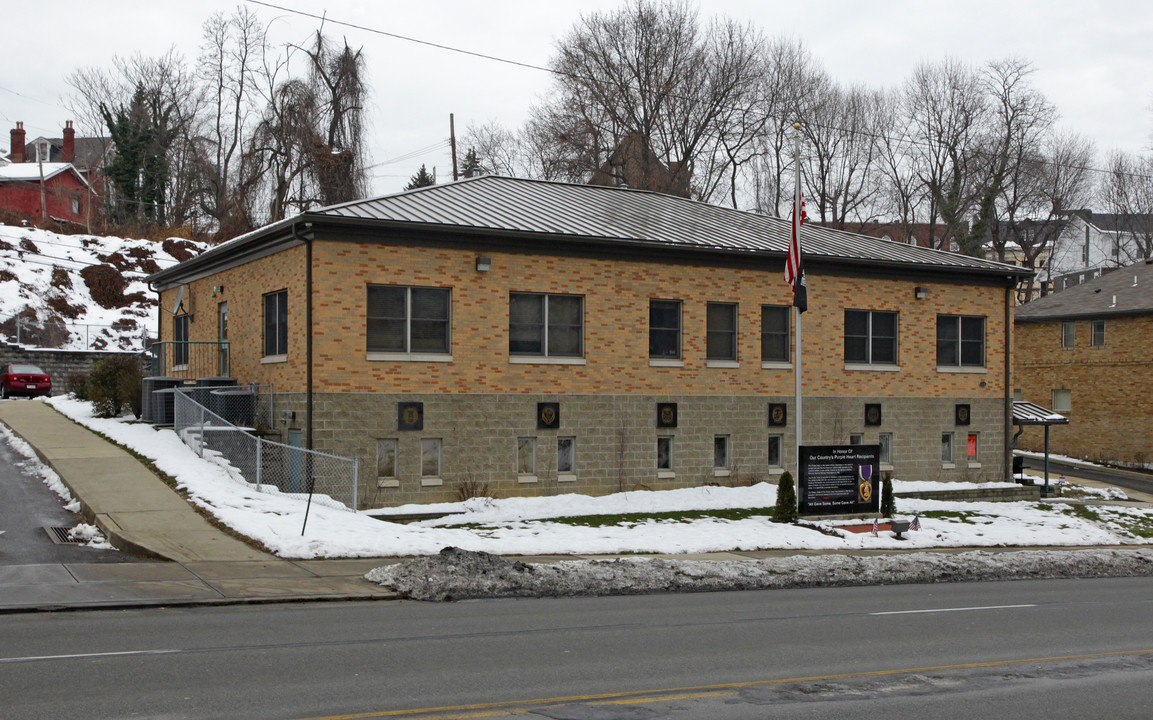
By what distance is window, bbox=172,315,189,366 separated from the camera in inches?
1319

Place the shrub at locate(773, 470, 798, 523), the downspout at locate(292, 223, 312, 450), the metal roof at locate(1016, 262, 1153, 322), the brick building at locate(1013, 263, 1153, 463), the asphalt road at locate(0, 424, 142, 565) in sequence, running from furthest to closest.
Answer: the metal roof at locate(1016, 262, 1153, 322) < the brick building at locate(1013, 263, 1153, 463) < the shrub at locate(773, 470, 798, 523) < the downspout at locate(292, 223, 312, 450) < the asphalt road at locate(0, 424, 142, 565)

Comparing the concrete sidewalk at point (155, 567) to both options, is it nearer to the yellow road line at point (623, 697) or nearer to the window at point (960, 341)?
the yellow road line at point (623, 697)

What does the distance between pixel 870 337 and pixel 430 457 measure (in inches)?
523

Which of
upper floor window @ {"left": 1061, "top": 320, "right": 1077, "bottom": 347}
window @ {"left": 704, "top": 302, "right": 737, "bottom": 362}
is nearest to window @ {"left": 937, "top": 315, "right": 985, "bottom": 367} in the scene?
window @ {"left": 704, "top": 302, "right": 737, "bottom": 362}

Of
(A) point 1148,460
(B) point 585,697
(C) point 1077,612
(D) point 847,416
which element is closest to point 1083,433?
(A) point 1148,460

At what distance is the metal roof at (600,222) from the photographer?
24828mm

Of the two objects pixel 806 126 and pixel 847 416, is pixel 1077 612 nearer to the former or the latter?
pixel 847 416

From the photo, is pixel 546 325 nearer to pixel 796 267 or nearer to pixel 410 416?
pixel 410 416

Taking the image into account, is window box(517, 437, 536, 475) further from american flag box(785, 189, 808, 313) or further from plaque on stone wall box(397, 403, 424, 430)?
american flag box(785, 189, 808, 313)

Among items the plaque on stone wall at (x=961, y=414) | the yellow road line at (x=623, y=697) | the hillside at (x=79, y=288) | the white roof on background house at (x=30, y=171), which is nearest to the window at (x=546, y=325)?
the plaque on stone wall at (x=961, y=414)

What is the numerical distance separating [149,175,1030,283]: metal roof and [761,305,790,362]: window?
168 cm

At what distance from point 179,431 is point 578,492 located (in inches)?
369

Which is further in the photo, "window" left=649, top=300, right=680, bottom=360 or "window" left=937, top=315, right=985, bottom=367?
"window" left=937, top=315, right=985, bottom=367

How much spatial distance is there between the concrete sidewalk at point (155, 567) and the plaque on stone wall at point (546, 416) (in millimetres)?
8587
